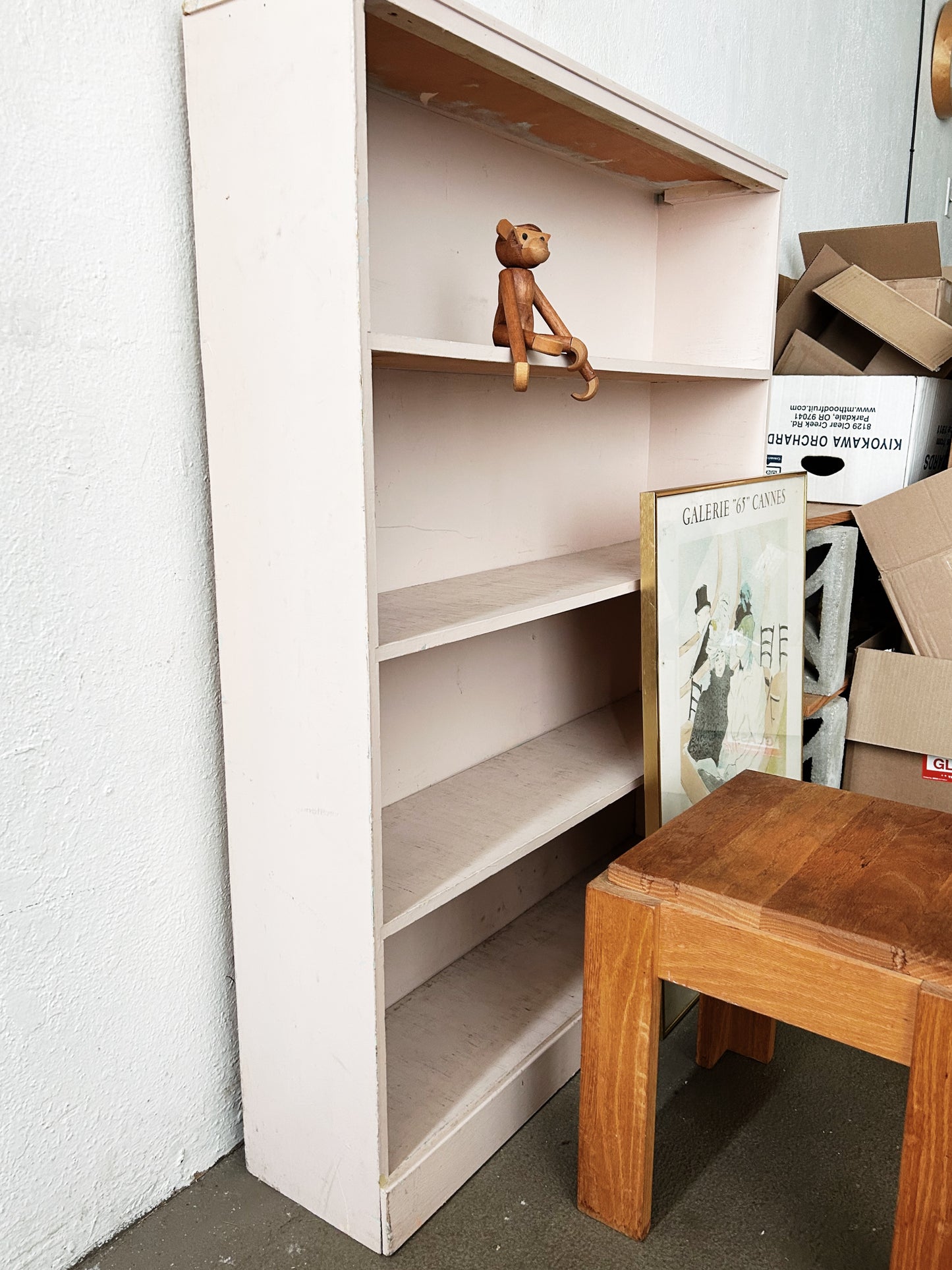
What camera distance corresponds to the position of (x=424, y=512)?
1.75 metres

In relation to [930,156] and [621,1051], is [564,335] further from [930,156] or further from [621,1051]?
[930,156]

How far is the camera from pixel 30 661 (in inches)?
49.6

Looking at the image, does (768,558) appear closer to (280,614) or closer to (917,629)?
(917,629)

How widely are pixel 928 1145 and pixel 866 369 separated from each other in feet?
6.35

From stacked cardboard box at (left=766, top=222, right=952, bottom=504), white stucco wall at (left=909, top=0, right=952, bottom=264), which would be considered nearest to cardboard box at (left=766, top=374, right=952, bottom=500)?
stacked cardboard box at (left=766, top=222, right=952, bottom=504)

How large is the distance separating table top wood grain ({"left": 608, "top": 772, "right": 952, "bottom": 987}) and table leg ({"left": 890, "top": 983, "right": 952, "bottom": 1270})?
0.16 feet

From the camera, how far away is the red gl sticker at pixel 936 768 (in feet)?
7.63

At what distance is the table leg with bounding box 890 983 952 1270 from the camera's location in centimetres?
115

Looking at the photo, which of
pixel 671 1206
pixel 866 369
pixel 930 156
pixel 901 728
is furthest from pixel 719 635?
pixel 930 156

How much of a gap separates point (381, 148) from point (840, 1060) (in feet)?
5.72

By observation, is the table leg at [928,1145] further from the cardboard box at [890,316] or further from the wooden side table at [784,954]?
the cardboard box at [890,316]

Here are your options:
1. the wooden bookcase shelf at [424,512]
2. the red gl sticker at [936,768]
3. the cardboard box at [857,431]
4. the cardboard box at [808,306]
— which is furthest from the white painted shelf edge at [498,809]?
the cardboard box at [808,306]

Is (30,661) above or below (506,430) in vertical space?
below

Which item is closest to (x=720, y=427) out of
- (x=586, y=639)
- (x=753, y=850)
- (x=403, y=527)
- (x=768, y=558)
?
(x=768, y=558)
